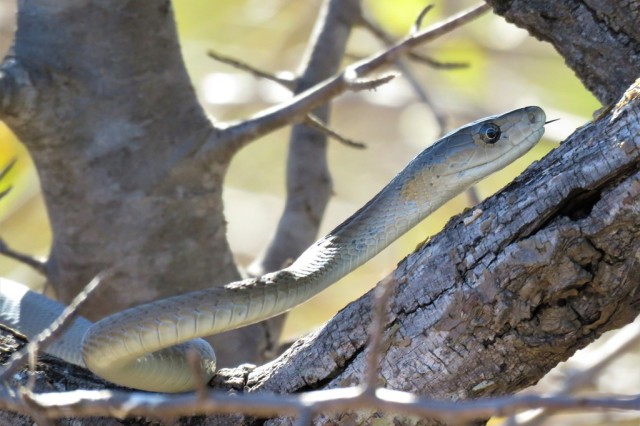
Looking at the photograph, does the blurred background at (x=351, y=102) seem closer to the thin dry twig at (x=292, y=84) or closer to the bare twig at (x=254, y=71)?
the bare twig at (x=254, y=71)

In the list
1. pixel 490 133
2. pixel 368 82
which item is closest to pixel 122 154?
pixel 368 82

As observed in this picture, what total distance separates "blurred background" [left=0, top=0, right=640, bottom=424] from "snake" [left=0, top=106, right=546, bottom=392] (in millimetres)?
3633

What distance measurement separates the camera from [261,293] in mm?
3309

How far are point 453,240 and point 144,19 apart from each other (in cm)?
224

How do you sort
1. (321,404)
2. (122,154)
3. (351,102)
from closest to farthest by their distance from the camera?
(321,404) < (122,154) < (351,102)

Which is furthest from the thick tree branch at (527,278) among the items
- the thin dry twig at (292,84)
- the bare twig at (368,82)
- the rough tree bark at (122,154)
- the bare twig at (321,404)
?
Answer: the rough tree bark at (122,154)

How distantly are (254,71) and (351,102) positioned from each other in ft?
15.3

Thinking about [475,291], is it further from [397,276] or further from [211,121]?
[211,121]

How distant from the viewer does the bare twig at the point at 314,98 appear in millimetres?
4047

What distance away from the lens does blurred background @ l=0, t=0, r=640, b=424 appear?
8.55 metres

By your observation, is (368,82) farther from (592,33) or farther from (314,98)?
(592,33)

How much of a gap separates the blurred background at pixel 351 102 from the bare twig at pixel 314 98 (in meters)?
3.54

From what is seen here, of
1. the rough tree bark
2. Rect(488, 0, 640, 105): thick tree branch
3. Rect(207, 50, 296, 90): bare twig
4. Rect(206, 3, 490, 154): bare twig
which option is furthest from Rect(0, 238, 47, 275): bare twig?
Rect(488, 0, 640, 105): thick tree branch

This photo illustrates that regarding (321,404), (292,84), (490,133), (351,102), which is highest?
(351,102)
